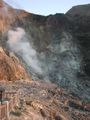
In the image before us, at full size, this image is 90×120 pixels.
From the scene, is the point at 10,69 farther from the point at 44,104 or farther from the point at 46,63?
the point at 44,104

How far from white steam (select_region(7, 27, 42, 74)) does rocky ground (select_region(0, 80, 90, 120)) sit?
8.78 meters

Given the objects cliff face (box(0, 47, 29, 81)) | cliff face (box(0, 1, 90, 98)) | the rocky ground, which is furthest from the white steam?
the rocky ground

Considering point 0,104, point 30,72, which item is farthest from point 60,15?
point 0,104

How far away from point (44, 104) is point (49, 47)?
28.1 meters

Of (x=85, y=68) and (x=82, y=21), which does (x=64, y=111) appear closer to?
(x=85, y=68)

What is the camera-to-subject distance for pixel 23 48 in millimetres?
55875

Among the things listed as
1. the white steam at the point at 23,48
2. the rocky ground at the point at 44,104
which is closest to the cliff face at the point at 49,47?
the white steam at the point at 23,48

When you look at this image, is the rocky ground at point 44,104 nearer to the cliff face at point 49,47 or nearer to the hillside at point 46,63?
the hillside at point 46,63

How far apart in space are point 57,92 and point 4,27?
17281 millimetres

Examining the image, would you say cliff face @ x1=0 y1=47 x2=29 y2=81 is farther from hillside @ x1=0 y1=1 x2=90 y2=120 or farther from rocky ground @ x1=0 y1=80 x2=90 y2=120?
rocky ground @ x1=0 y1=80 x2=90 y2=120

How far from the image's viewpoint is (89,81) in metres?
56.0

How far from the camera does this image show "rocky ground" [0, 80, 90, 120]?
95.3 ft

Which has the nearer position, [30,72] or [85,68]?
[30,72]

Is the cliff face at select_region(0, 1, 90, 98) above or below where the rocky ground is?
above
